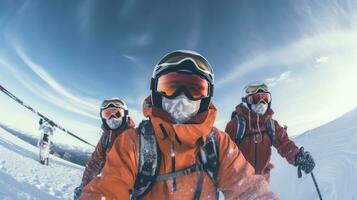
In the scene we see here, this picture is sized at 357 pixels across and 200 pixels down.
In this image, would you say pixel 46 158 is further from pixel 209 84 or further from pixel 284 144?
pixel 209 84

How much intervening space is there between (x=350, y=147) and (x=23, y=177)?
25.9ft

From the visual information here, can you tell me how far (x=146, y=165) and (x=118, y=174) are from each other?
0.83ft

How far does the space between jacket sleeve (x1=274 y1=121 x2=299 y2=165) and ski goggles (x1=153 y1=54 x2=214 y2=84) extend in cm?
458

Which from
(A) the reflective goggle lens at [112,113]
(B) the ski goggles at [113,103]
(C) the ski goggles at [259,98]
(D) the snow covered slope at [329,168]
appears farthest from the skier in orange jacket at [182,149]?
(B) the ski goggles at [113,103]

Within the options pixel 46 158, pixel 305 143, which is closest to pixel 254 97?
pixel 305 143

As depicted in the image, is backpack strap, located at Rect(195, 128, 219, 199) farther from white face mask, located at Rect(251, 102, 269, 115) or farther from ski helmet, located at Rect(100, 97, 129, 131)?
ski helmet, located at Rect(100, 97, 129, 131)

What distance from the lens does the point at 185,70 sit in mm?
2840

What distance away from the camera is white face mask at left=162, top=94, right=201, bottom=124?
111 inches

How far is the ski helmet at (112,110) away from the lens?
796 centimetres

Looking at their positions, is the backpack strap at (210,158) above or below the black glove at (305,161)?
below

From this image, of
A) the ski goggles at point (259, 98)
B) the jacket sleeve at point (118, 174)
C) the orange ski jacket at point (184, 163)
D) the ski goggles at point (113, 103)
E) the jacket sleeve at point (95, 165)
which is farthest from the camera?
the ski goggles at point (113, 103)

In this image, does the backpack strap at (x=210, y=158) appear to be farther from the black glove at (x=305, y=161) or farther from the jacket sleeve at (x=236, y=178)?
the black glove at (x=305, y=161)

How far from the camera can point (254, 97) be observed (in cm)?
720

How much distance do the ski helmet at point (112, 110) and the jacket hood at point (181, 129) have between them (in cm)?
501
